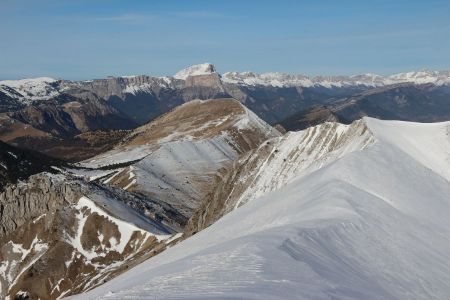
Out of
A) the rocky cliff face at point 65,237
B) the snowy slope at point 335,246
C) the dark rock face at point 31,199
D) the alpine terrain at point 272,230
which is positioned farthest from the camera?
the dark rock face at point 31,199

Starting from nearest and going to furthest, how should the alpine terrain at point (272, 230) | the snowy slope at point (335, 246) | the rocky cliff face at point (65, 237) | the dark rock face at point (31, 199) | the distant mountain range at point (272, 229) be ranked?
the snowy slope at point (335, 246) < the alpine terrain at point (272, 230) < the distant mountain range at point (272, 229) < the rocky cliff face at point (65, 237) < the dark rock face at point (31, 199)

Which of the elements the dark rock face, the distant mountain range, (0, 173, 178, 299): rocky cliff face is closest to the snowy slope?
the distant mountain range

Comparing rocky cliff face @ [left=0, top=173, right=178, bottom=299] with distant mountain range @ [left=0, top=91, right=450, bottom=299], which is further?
Result: rocky cliff face @ [left=0, top=173, right=178, bottom=299]

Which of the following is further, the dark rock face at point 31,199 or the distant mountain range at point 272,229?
the dark rock face at point 31,199

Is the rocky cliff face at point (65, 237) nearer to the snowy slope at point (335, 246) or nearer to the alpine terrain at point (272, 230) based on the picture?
the alpine terrain at point (272, 230)

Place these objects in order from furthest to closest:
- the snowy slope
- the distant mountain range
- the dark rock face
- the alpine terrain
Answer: the dark rock face, the distant mountain range, the alpine terrain, the snowy slope

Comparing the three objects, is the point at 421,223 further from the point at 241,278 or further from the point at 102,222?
the point at 102,222

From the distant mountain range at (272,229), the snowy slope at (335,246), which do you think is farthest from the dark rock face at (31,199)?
the snowy slope at (335,246)

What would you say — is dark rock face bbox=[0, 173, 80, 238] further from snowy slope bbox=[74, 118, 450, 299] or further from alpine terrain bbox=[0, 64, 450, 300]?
snowy slope bbox=[74, 118, 450, 299]
